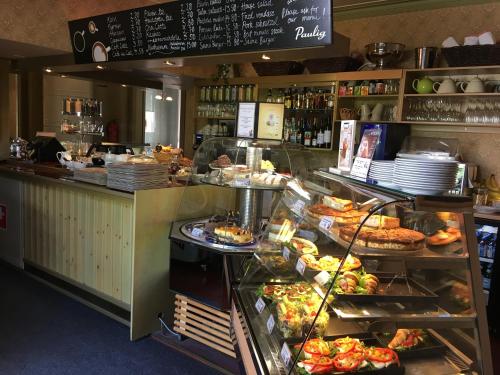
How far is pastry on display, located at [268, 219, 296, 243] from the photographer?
2.10 meters

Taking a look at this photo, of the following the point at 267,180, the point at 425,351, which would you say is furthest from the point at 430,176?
the point at 267,180

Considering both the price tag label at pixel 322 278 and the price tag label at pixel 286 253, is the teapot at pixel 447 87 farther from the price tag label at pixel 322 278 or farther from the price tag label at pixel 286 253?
the price tag label at pixel 322 278

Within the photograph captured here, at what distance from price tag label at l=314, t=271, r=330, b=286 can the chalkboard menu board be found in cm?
142

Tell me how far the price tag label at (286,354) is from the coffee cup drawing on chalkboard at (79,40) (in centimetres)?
360

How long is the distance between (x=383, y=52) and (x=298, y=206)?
3.33m

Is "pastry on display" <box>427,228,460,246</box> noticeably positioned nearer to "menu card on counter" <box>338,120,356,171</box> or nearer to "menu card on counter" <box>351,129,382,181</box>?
"menu card on counter" <box>351,129,382,181</box>

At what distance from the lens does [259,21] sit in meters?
2.86

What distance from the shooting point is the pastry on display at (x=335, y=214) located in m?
1.70

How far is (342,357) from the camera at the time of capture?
1556 mm

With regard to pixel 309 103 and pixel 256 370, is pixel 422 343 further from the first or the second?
pixel 309 103

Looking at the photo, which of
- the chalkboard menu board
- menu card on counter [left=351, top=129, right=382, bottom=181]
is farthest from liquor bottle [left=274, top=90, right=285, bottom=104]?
menu card on counter [left=351, top=129, right=382, bottom=181]

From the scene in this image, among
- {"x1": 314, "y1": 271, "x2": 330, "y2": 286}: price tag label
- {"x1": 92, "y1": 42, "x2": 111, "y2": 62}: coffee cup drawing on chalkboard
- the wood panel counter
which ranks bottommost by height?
the wood panel counter

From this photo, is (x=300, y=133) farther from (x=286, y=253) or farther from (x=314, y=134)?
(x=286, y=253)

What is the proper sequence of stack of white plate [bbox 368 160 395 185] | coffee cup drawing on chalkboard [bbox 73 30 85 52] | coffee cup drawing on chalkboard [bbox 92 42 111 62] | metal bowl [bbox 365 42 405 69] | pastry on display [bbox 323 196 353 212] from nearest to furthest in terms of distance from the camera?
stack of white plate [bbox 368 160 395 185]
pastry on display [bbox 323 196 353 212]
coffee cup drawing on chalkboard [bbox 92 42 111 62]
coffee cup drawing on chalkboard [bbox 73 30 85 52]
metal bowl [bbox 365 42 405 69]
